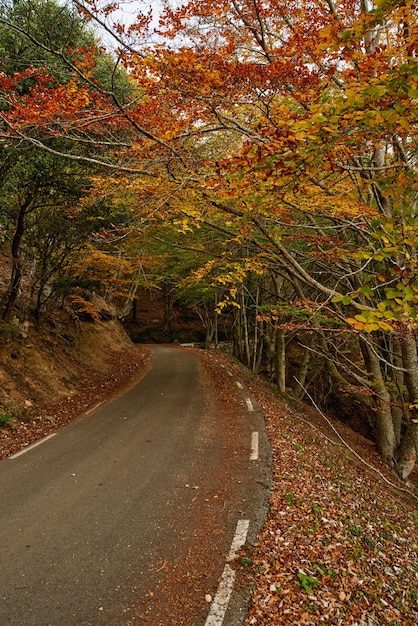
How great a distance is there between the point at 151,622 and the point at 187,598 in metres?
0.44

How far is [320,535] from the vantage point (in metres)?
5.09

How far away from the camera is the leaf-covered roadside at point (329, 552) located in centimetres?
388

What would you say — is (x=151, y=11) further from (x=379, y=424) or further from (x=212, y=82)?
(x=379, y=424)

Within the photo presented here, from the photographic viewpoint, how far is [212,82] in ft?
19.7

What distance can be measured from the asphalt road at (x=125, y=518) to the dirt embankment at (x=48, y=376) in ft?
3.48

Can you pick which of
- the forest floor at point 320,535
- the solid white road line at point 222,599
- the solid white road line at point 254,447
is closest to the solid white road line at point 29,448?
the forest floor at point 320,535

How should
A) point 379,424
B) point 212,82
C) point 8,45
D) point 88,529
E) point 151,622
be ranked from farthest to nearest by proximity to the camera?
1. point 379,424
2. point 8,45
3. point 212,82
4. point 88,529
5. point 151,622

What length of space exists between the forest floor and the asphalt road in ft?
1.24

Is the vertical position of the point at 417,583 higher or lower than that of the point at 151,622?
lower

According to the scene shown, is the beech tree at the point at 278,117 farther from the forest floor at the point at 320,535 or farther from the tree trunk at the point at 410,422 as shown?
the forest floor at the point at 320,535

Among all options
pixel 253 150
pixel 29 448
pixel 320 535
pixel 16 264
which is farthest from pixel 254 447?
pixel 16 264

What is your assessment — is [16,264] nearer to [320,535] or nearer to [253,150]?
[253,150]

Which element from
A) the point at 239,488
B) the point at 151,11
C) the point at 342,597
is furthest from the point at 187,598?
the point at 151,11

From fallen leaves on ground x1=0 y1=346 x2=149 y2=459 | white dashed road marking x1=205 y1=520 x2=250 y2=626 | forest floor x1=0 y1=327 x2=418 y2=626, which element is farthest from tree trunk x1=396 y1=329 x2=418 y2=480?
fallen leaves on ground x1=0 y1=346 x2=149 y2=459
